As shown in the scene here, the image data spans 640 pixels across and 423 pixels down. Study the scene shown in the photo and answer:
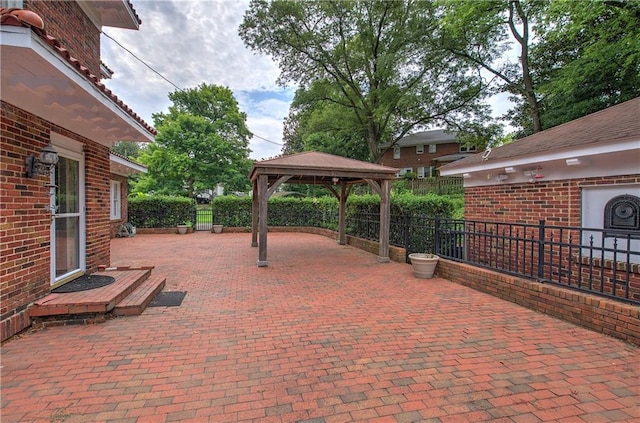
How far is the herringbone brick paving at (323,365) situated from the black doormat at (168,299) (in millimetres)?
188

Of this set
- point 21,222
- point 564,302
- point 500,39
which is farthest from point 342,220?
point 500,39

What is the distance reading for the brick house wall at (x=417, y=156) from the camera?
31.8m

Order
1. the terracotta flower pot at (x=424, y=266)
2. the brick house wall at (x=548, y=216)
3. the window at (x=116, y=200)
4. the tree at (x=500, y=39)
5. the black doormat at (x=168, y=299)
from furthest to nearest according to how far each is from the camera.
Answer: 1. the tree at (x=500, y=39)
2. the window at (x=116, y=200)
3. the terracotta flower pot at (x=424, y=266)
4. the black doormat at (x=168, y=299)
5. the brick house wall at (x=548, y=216)

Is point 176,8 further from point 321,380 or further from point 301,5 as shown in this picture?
point 301,5

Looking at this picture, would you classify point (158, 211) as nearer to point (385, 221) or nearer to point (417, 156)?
point (385, 221)

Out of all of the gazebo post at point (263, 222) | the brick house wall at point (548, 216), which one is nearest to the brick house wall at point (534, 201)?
the brick house wall at point (548, 216)

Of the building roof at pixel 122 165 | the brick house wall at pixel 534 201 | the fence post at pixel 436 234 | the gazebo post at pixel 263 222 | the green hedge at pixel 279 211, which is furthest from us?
the green hedge at pixel 279 211

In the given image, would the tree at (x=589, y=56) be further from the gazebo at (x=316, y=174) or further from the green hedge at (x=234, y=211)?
the gazebo at (x=316, y=174)

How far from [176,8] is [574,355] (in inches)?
432

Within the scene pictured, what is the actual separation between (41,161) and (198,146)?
2042 centimetres

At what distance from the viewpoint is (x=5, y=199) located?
329 centimetres

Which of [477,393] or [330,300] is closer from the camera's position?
[477,393]

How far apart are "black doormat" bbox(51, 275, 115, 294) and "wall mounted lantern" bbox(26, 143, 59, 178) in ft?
5.35

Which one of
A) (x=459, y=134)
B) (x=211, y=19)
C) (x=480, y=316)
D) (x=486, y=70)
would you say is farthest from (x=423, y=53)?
(x=480, y=316)
